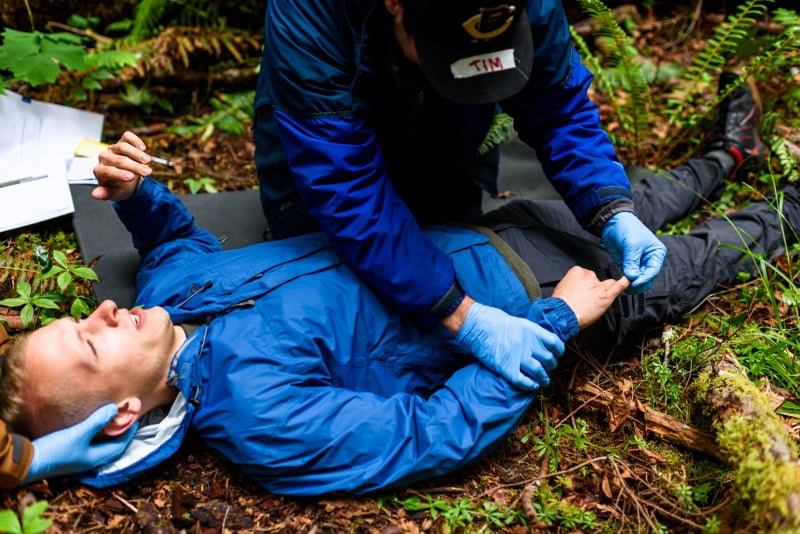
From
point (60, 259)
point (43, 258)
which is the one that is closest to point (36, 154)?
point (43, 258)

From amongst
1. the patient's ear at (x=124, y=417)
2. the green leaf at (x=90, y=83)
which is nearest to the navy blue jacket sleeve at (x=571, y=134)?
the patient's ear at (x=124, y=417)

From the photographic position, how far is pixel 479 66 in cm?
250

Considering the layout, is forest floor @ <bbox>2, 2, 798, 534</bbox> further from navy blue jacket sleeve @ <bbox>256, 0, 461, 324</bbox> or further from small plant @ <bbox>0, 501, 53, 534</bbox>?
navy blue jacket sleeve @ <bbox>256, 0, 461, 324</bbox>

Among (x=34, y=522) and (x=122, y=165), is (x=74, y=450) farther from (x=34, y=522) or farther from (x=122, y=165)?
(x=122, y=165)

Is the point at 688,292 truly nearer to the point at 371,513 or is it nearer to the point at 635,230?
the point at 635,230

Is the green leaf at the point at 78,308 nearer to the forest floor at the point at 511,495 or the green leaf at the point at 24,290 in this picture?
the green leaf at the point at 24,290

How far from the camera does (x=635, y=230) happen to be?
3.08 m

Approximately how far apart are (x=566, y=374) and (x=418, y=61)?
1828 mm

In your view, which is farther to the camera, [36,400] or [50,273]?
[50,273]

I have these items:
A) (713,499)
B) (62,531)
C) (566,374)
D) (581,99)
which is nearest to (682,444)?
(713,499)

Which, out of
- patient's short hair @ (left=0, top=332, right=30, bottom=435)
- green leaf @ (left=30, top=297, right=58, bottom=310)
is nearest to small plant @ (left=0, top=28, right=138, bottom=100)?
green leaf @ (left=30, top=297, right=58, bottom=310)

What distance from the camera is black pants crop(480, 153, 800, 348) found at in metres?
3.22

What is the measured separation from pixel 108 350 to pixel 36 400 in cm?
32

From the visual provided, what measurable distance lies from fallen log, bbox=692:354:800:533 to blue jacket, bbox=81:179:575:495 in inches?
27.1
